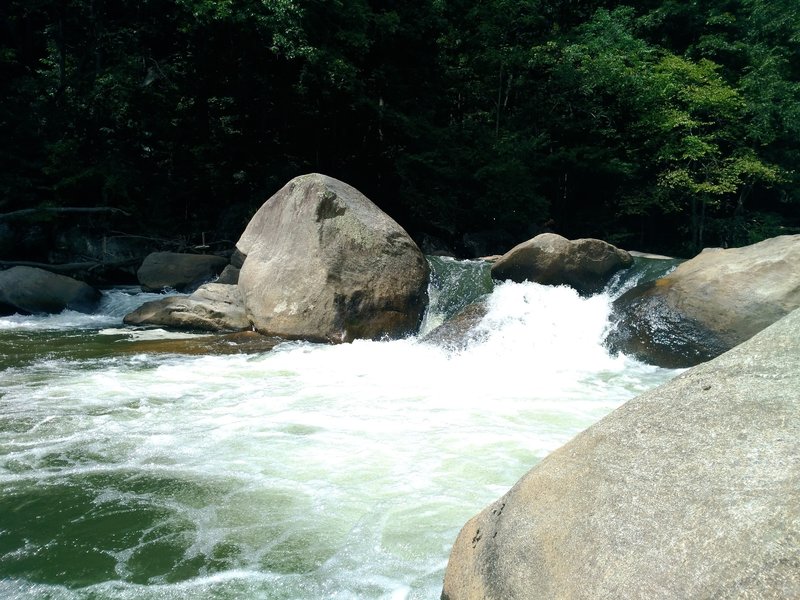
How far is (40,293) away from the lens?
10.8 metres

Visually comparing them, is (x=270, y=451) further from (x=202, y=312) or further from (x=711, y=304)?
(x=202, y=312)

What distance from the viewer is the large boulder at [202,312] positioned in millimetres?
9312

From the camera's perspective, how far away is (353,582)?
2.77 m

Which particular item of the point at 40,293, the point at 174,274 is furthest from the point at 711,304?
the point at 40,293

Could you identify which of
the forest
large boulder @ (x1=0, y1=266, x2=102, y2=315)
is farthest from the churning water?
the forest

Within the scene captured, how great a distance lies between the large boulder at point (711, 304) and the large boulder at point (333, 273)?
9.24 feet

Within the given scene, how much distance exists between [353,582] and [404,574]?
0.22 m

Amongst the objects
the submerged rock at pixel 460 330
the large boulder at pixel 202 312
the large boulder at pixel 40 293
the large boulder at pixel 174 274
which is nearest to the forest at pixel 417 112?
the large boulder at pixel 174 274

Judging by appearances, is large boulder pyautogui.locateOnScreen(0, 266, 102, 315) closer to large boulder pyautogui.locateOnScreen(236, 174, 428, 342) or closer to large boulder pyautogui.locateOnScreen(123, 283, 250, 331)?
large boulder pyautogui.locateOnScreen(123, 283, 250, 331)

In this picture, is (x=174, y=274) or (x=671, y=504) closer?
(x=671, y=504)

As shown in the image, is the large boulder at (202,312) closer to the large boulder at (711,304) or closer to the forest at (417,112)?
the large boulder at (711,304)

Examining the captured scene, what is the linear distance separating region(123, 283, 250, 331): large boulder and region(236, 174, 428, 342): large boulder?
229 mm

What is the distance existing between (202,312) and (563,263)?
5094 millimetres

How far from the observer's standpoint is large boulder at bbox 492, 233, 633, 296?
9.38 meters
